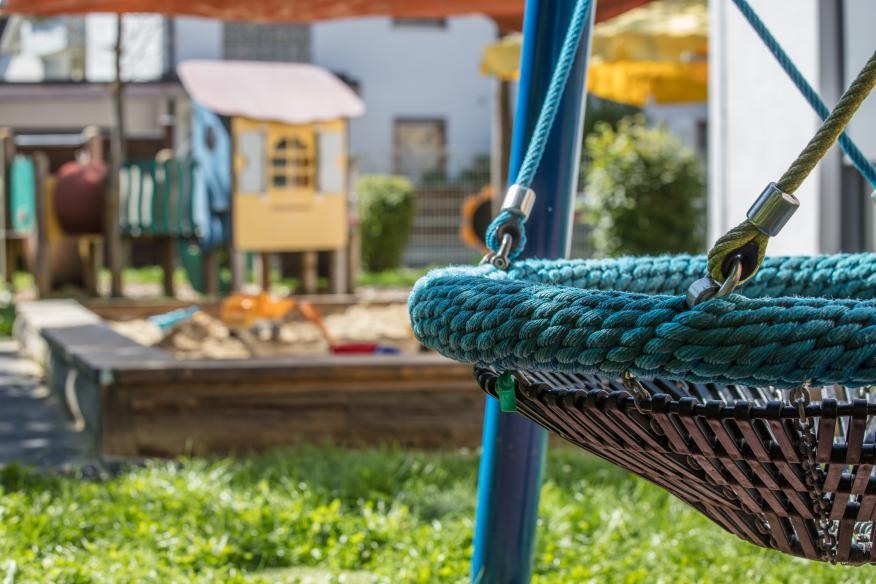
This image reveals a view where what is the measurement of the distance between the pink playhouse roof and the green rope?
33.9ft

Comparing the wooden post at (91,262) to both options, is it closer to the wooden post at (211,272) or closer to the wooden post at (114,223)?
the wooden post at (114,223)

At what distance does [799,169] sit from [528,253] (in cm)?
113

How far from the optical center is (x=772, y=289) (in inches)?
74.9

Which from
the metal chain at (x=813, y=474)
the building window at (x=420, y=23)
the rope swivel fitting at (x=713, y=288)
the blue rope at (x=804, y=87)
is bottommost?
the metal chain at (x=813, y=474)

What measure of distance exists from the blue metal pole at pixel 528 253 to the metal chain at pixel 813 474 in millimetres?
999

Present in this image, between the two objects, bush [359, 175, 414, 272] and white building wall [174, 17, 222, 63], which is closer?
bush [359, 175, 414, 272]

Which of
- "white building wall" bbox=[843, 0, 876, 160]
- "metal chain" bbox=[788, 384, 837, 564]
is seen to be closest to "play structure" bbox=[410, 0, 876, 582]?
"metal chain" bbox=[788, 384, 837, 564]

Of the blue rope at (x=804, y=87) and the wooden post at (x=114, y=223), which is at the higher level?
the blue rope at (x=804, y=87)

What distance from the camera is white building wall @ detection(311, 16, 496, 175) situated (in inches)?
952

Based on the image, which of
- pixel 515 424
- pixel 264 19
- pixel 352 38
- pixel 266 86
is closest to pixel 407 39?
pixel 352 38

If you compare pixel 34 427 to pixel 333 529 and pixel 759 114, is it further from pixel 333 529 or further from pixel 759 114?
pixel 759 114

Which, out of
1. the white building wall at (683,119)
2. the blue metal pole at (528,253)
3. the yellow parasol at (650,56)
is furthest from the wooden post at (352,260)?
the white building wall at (683,119)

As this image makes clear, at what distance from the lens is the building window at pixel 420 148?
947 inches

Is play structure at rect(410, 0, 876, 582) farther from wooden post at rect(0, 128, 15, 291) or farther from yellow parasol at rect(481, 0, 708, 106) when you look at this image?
wooden post at rect(0, 128, 15, 291)
